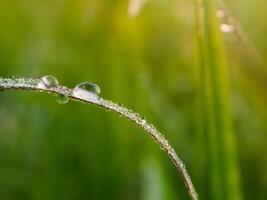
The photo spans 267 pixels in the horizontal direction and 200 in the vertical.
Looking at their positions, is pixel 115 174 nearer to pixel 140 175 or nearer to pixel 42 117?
pixel 140 175

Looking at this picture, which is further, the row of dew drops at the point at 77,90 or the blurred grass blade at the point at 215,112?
the blurred grass blade at the point at 215,112

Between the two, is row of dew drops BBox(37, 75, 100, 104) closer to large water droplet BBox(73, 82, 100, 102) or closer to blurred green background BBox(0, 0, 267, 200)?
large water droplet BBox(73, 82, 100, 102)

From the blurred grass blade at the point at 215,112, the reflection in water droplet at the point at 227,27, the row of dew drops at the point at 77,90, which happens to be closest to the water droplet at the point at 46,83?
the row of dew drops at the point at 77,90

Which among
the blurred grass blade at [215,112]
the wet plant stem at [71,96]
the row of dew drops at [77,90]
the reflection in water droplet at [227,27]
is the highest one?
the reflection in water droplet at [227,27]

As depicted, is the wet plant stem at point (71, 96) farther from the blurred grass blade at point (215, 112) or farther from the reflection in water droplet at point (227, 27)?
the reflection in water droplet at point (227, 27)

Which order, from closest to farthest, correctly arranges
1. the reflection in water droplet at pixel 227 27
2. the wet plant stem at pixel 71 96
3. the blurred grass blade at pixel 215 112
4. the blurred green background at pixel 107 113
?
the wet plant stem at pixel 71 96 → the blurred grass blade at pixel 215 112 → the reflection in water droplet at pixel 227 27 → the blurred green background at pixel 107 113

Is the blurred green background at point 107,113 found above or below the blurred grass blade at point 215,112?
above

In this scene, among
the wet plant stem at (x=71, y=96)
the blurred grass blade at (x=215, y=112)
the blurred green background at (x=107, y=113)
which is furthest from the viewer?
the blurred green background at (x=107, y=113)
